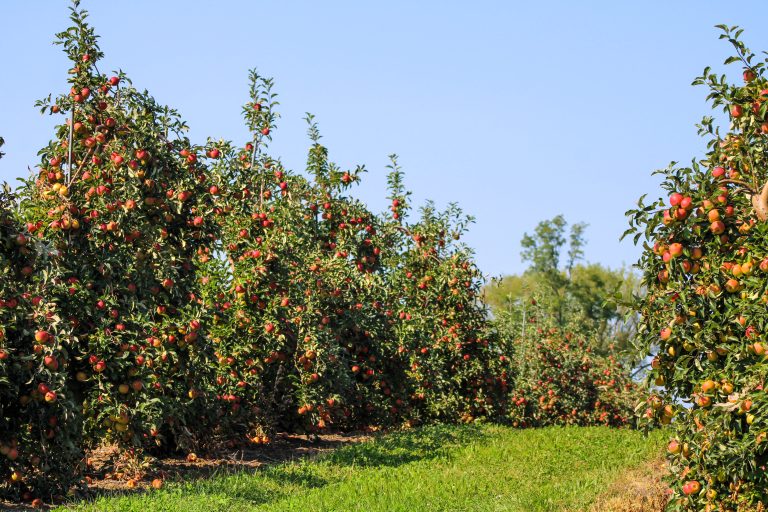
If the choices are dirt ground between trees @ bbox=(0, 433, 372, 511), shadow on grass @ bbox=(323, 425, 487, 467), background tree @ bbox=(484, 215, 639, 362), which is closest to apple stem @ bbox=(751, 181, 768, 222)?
shadow on grass @ bbox=(323, 425, 487, 467)

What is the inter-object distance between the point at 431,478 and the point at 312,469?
151 centimetres

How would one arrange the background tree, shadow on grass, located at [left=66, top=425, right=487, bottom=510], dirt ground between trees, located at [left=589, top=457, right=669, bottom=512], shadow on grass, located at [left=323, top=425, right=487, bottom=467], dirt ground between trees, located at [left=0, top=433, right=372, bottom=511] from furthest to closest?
1. the background tree
2. shadow on grass, located at [left=323, top=425, right=487, bottom=467]
3. dirt ground between trees, located at [left=0, top=433, right=372, bottom=511]
4. shadow on grass, located at [left=66, top=425, right=487, bottom=510]
5. dirt ground between trees, located at [left=589, top=457, right=669, bottom=512]

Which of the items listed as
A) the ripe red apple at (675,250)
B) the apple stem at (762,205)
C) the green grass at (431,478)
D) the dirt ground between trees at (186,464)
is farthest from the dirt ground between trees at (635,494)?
the dirt ground between trees at (186,464)

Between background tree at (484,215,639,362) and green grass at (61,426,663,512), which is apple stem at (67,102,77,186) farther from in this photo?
background tree at (484,215,639,362)

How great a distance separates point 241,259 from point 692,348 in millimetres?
6779

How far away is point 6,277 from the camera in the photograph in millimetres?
8219

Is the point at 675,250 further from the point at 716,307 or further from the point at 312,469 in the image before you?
the point at 312,469

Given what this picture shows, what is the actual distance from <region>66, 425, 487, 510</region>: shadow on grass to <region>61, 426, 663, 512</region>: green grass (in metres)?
0.01

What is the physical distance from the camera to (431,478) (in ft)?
33.0

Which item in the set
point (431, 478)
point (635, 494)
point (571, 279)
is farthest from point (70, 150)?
point (571, 279)

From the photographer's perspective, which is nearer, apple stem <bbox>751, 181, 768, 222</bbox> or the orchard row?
apple stem <bbox>751, 181, 768, 222</bbox>

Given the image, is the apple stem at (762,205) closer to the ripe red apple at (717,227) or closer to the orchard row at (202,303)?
the ripe red apple at (717,227)

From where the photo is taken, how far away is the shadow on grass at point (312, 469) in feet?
29.0

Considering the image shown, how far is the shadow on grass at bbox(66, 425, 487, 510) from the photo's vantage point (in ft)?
29.0
